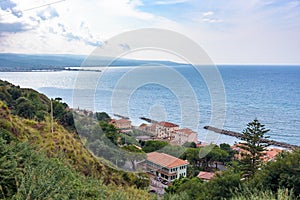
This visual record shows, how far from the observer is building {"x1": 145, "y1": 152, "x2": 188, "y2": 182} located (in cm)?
880

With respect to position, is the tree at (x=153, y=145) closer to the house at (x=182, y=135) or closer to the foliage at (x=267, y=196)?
the house at (x=182, y=135)

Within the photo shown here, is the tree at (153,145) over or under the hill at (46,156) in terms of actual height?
under

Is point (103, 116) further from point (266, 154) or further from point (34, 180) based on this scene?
point (266, 154)

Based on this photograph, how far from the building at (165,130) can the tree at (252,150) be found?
2.53 metres

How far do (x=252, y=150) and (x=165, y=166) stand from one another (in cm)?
322

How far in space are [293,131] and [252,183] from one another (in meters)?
21.8

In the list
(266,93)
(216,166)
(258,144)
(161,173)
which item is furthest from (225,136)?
(266,93)

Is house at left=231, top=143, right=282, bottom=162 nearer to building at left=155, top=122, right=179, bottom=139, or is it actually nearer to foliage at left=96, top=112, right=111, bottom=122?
building at left=155, top=122, right=179, bottom=139

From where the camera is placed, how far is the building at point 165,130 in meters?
7.59

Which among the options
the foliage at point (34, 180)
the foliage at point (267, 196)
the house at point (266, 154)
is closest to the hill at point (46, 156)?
the foliage at point (34, 180)

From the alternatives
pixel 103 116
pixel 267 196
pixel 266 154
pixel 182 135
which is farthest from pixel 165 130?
pixel 267 196

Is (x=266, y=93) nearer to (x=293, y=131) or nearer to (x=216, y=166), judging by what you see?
(x=293, y=131)

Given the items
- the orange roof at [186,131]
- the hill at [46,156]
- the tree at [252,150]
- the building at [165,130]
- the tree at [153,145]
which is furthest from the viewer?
the tree at [153,145]

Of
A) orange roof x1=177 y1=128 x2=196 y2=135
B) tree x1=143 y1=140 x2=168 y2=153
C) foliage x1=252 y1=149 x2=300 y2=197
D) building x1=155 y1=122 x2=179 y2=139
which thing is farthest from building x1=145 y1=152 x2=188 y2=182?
foliage x1=252 y1=149 x2=300 y2=197
